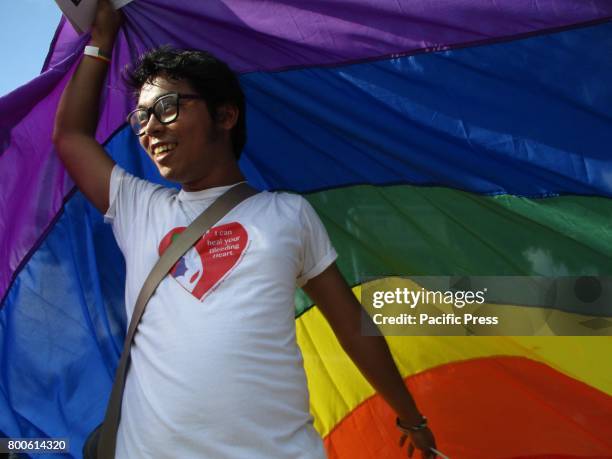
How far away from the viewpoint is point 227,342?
5.81 ft

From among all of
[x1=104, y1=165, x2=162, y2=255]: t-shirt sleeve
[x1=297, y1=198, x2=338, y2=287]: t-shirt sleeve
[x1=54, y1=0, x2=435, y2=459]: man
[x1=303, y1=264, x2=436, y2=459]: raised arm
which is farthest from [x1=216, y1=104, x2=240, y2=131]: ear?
[x1=303, y1=264, x2=436, y2=459]: raised arm

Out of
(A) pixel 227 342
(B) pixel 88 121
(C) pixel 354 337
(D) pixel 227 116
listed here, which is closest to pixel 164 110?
(D) pixel 227 116

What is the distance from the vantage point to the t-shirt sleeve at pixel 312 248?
6.56 feet

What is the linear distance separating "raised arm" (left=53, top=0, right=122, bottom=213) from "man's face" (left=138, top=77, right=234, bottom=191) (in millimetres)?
241

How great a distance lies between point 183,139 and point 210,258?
407 millimetres

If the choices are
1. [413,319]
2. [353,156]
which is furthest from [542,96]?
[413,319]

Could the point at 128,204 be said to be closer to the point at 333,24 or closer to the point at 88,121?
the point at 88,121

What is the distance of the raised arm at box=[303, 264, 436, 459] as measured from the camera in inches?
81.4

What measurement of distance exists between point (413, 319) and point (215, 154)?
3.38 feet

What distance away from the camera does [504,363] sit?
8.54ft

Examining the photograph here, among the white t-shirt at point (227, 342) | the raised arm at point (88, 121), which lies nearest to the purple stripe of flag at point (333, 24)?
the raised arm at point (88, 121)

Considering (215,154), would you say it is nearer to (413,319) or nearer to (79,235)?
(79,235)

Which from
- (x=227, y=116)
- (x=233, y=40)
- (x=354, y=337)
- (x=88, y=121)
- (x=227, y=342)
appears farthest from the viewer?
(x=233, y=40)

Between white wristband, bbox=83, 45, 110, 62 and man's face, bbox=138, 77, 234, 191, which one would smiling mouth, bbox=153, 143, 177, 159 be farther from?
white wristband, bbox=83, 45, 110, 62
